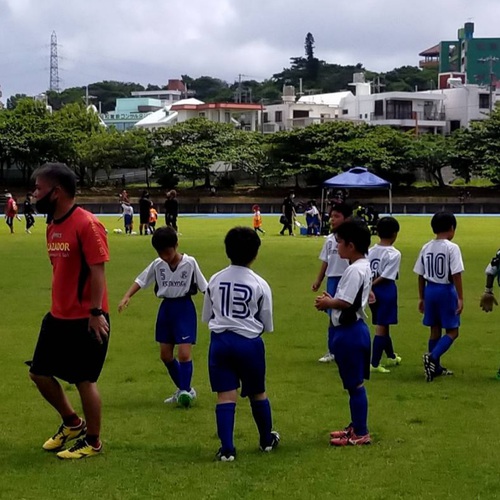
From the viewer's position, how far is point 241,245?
5.79 meters

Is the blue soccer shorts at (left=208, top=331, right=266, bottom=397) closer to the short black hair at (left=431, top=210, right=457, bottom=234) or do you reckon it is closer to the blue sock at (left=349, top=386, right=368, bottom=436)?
the blue sock at (left=349, top=386, right=368, bottom=436)

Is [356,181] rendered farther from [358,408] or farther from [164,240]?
[358,408]

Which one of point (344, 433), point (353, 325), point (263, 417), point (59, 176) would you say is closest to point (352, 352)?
point (353, 325)

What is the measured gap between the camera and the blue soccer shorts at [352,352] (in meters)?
6.10

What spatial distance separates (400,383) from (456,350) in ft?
6.46

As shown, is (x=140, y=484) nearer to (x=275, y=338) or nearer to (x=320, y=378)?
(x=320, y=378)

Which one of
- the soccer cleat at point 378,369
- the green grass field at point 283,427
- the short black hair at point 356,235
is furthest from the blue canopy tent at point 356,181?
the short black hair at point 356,235

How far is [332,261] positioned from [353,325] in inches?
135

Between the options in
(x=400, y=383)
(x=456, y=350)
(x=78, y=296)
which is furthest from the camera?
(x=456, y=350)

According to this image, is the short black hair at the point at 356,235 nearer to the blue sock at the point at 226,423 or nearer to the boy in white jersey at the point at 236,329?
the boy in white jersey at the point at 236,329

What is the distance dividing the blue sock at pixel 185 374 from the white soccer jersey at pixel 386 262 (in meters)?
2.47

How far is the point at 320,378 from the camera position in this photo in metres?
8.77

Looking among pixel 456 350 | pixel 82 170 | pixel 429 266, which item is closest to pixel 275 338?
pixel 456 350

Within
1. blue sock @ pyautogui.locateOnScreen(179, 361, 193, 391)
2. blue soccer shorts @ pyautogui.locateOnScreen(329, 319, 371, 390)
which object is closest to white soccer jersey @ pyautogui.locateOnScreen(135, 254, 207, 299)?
blue sock @ pyautogui.locateOnScreen(179, 361, 193, 391)
